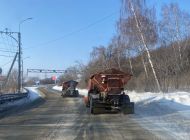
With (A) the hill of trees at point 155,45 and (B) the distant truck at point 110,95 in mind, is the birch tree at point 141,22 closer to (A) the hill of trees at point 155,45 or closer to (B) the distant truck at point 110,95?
(A) the hill of trees at point 155,45

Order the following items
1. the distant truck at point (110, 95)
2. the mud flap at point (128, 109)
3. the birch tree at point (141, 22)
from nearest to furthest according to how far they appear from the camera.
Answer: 1. the mud flap at point (128, 109)
2. the distant truck at point (110, 95)
3. the birch tree at point (141, 22)

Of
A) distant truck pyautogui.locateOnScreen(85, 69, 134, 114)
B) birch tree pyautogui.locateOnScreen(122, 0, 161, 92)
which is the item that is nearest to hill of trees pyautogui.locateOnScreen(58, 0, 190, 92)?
birch tree pyautogui.locateOnScreen(122, 0, 161, 92)

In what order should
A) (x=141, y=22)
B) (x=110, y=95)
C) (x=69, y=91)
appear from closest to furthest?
1. (x=110, y=95)
2. (x=141, y=22)
3. (x=69, y=91)

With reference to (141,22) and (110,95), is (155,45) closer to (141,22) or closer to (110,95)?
(141,22)

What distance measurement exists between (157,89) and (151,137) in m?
33.5

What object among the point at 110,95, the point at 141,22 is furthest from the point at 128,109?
the point at 141,22

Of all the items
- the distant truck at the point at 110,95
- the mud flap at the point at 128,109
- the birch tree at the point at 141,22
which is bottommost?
the mud flap at the point at 128,109

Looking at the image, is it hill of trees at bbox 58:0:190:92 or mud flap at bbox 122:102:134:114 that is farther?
hill of trees at bbox 58:0:190:92

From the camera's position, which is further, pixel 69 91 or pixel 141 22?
pixel 69 91

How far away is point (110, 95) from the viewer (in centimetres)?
2697

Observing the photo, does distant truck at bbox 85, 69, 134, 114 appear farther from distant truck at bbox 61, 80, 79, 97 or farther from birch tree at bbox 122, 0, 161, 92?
distant truck at bbox 61, 80, 79, 97

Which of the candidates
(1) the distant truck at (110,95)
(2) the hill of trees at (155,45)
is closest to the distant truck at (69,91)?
(2) the hill of trees at (155,45)

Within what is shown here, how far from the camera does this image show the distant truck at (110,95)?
2577cm

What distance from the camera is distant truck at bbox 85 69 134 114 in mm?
25770
